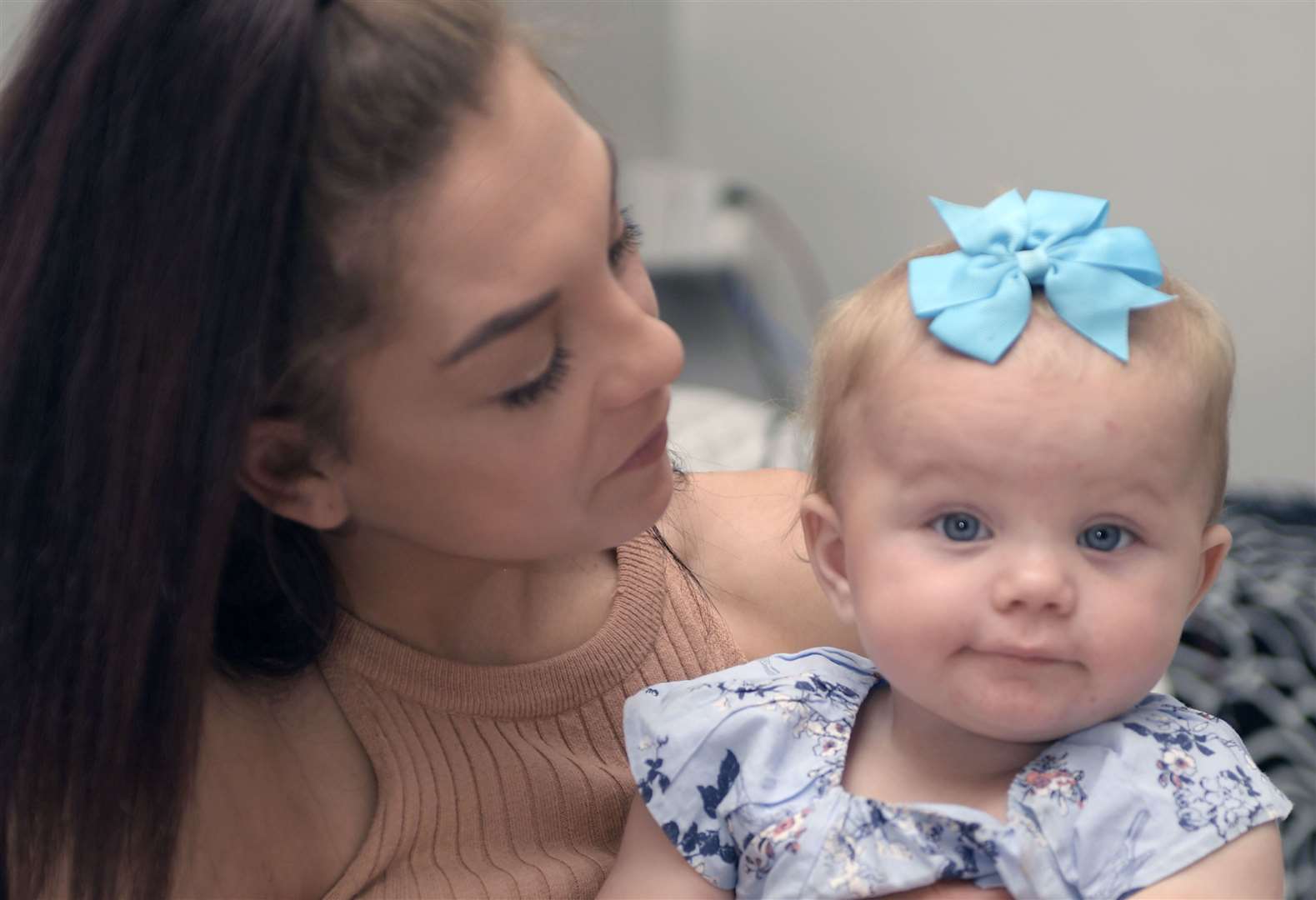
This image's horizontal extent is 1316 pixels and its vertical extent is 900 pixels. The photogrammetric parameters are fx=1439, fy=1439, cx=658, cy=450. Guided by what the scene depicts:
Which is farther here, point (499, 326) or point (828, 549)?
point (828, 549)

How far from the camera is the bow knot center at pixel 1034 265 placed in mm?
982

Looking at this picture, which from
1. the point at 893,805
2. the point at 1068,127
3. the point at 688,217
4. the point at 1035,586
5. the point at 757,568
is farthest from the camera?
the point at 688,217

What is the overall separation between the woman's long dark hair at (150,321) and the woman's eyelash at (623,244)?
0.16 metres

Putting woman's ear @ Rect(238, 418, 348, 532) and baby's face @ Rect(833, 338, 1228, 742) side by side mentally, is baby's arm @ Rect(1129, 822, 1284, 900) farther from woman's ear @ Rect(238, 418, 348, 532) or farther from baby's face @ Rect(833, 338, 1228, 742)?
woman's ear @ Rect(238, 418, 348, 532)

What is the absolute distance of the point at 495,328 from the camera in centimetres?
94

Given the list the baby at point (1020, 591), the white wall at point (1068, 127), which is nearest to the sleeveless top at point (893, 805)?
the baby at point (1020, 591)

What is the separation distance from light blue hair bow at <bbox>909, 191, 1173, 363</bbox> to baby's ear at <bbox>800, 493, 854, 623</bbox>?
0.54ft

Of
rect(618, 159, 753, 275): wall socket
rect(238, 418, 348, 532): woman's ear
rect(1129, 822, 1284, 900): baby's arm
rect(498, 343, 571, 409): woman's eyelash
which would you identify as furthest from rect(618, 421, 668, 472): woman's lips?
rect(618, 159, 753, 275): wall socket

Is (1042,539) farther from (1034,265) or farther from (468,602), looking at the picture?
(468,602)

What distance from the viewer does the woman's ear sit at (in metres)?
Answer: 1.03

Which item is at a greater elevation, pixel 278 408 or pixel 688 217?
pixel 278 408

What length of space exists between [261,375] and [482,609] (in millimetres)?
343

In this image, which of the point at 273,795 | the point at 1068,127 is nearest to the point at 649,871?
the point at 273,795

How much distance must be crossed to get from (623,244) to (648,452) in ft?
0.52
